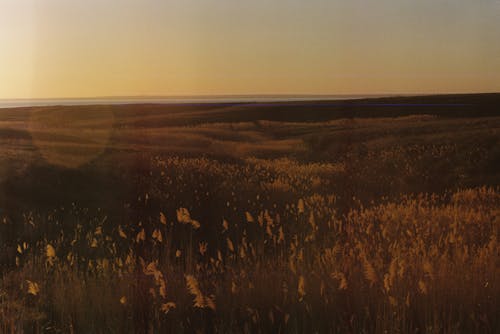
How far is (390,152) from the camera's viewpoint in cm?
1452

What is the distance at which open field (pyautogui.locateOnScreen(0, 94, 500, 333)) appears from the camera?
4.86 metres

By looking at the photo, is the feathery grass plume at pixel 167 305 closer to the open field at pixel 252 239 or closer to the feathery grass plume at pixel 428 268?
the open field at pixel 252 239

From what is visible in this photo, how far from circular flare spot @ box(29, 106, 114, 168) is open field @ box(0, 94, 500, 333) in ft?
0.47

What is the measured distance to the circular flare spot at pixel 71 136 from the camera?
41.3ft

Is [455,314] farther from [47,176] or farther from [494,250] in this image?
[47,176]

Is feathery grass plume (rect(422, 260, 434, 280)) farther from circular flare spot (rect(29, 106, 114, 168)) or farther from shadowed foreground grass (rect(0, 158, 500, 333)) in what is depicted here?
circular flare spot (rect(29, 106, 114, 168))

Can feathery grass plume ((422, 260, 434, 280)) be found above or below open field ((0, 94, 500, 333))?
above

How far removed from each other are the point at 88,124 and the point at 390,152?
2097 centimetres

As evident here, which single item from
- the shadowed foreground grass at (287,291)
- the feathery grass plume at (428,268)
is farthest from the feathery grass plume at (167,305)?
the feathery grass plume at (428,268)

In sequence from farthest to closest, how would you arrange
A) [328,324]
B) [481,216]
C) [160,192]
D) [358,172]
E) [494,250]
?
[358,172] < [160,192] < [481,216] < [494,250] < [328,324]

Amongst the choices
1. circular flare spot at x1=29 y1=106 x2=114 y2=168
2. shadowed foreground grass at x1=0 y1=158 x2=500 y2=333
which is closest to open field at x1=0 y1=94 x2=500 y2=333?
shadowed foreground grass at x1=0 y1=158 x2=500 y2=333

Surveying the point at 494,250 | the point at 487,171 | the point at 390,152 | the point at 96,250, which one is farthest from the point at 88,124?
the point at 494,250

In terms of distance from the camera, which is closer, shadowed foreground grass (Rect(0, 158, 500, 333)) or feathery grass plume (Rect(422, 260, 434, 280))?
feathery grass plume (Rect(422, 260, 434, 280))

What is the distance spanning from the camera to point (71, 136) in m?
19.5
